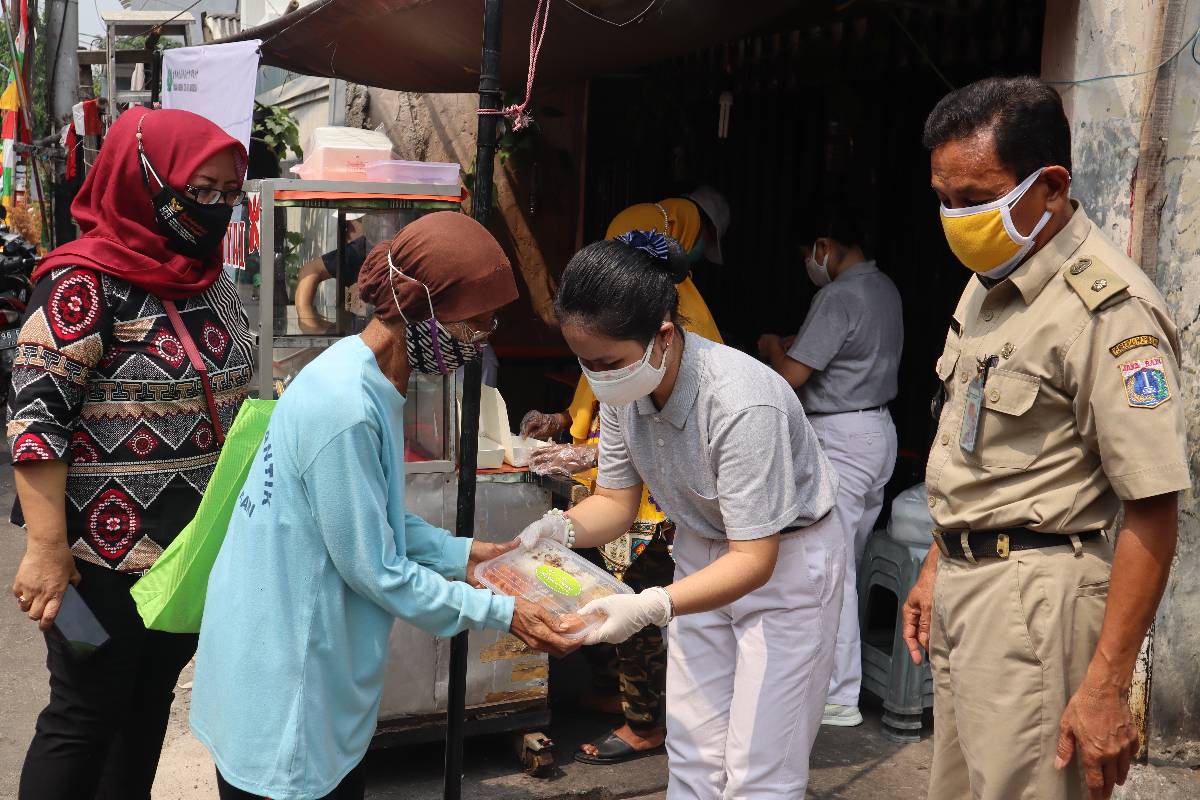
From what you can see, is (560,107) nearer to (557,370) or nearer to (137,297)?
(557,370)

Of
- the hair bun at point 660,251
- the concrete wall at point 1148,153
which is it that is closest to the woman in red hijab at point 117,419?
the hair bun at point 660,251

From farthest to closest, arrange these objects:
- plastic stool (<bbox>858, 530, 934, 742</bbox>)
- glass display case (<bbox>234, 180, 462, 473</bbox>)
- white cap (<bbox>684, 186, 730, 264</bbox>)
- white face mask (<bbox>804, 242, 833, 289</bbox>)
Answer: white cap (<bbox>684, 186, 730, 264</bbox>) → white face mask (<bbox>804, 242, 833, 289</bbox>) → plastic stool (<bbox>858, 530, 934, 742</bbox>) → glass display case (<bbox>234, 180, 462, 473</bbox>)

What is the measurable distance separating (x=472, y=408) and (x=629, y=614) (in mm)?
879

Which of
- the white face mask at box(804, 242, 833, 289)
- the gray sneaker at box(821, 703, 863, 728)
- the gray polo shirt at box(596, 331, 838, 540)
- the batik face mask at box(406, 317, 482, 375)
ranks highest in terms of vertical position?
the white face mask at box(804, 242, 833, 289)

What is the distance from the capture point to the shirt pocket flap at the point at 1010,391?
83.8 inches

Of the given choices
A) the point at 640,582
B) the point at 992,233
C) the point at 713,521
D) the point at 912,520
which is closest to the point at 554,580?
the point at 713,521

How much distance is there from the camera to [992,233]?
219 centimetres

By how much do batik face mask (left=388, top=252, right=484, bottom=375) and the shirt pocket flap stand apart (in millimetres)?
1090

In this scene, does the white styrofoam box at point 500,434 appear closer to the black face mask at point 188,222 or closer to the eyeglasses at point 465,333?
the black face mask at point 188,222

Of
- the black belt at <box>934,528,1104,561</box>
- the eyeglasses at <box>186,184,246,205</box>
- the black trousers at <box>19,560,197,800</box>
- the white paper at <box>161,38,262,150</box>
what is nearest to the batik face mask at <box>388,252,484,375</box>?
the eyeglasses at <box>186,184,246,205</box>

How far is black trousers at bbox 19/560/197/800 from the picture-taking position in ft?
8.41

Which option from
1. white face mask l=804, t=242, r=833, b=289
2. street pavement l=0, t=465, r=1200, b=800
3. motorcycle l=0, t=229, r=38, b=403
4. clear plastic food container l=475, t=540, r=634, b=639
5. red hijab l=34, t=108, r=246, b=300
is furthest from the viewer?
motorcycle l=0, t=229, r=38, b=403

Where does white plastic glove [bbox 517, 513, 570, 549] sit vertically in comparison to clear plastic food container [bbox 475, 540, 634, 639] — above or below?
above

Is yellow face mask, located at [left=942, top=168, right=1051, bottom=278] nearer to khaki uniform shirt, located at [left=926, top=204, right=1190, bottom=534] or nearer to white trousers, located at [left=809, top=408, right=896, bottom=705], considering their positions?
khaki uniform shirt, located at [left=926, top=204, right=1190, bottom=534]
